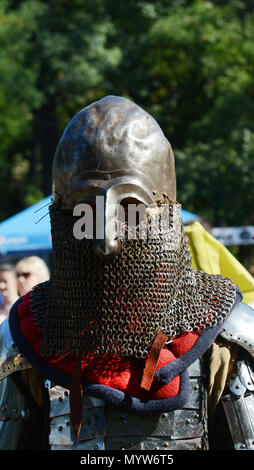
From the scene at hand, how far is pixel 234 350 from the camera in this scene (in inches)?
111

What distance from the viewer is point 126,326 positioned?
2672 millimetres

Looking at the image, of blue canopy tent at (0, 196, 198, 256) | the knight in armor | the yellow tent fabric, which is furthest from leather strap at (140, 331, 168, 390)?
blue canopy tent at (0, 196, 198, 256)

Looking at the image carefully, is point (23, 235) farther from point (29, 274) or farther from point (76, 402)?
point (76, 402)

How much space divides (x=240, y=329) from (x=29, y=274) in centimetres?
308

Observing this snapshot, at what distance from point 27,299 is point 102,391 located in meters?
0.61

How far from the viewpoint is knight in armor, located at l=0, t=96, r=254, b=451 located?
2.66 metres

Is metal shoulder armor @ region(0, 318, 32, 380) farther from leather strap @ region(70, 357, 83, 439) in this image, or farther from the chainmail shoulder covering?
leather strap @ region(70, 357, 83, 439)

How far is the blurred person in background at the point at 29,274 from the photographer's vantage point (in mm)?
5578

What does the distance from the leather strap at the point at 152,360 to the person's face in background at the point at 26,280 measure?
2985 mm

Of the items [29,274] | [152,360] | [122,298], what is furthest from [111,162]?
[29,274]

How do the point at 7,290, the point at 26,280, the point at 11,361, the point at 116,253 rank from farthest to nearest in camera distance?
the point at 7,290
the point at 26,280
the point at 11,361
the point at 116,253

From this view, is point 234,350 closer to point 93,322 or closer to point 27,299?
point 93,322

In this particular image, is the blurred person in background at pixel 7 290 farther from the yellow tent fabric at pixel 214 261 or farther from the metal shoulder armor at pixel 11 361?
the metal shoulder armor at pixel 11 361

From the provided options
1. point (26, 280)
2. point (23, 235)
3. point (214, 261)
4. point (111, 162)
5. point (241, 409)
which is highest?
point (23, 235)
